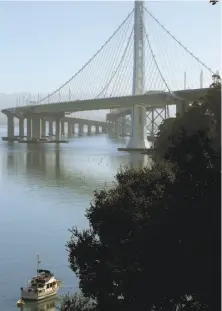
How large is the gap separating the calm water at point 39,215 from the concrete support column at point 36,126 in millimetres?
57645

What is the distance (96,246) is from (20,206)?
65.8ft

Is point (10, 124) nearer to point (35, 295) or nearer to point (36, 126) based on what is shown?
point (36, 126)

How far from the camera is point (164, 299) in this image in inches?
331

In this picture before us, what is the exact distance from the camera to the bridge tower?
7488 centimetres

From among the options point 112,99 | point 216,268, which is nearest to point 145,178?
point 216,268

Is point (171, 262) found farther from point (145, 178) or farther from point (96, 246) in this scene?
point (145, 178)

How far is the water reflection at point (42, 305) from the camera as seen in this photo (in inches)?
595

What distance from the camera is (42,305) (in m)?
15.7

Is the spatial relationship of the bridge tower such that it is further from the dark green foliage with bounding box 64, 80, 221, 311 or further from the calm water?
the dark green foliage with bounding box 64, 80, 221, 311

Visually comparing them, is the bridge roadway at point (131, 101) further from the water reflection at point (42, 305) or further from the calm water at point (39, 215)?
the water reflection at point (42, 305)

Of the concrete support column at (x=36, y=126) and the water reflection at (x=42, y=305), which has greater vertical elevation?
the concrete support column at (x=36, y=126)

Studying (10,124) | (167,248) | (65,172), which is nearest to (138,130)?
(65,172)

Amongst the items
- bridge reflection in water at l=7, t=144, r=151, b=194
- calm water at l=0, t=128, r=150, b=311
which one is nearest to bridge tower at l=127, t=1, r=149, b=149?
bridge reflection in water at l=7, t=144, r=151, b=194

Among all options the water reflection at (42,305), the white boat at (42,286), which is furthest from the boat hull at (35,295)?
the water reflection at (42,305)
